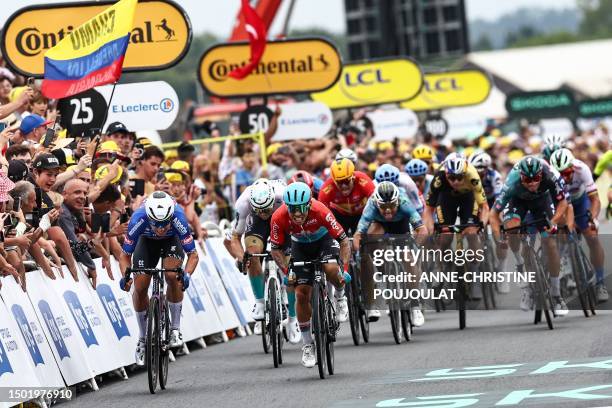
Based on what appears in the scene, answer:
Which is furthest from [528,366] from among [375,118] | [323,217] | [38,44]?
[375,118]

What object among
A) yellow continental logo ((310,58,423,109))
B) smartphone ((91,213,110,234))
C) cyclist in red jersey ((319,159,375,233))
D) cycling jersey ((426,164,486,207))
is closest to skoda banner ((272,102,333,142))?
cycling jersey ((426,164,486,207))

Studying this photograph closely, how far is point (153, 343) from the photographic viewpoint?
13492 mm

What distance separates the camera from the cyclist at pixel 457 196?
58.3 feet

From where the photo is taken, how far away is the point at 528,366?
515 inches

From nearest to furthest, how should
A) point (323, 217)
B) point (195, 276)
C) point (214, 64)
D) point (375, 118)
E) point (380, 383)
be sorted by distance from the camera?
1. point (380, 383)
2. point (323, 217)
3. point (195, 276)
4. point (214, 64)
5. point (375, 118)

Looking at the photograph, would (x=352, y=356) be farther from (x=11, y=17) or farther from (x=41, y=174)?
(x=11, y=17)

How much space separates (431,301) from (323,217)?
361 centimetres

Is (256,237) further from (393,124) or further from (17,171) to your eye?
(393,124)

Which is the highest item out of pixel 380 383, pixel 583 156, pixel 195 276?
pixel 583 156

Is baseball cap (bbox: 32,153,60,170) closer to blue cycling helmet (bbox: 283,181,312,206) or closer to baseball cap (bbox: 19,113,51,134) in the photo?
baseball cap (bbox: 19,113,51,134)

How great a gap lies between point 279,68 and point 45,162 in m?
10.6

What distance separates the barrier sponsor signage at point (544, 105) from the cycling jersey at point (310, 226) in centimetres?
3751

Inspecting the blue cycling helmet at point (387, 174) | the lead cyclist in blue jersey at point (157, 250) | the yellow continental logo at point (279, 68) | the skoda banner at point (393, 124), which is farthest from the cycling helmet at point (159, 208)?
Result: the skoda banner at point (393, 124)

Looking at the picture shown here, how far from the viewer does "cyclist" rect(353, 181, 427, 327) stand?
52.4 feet
